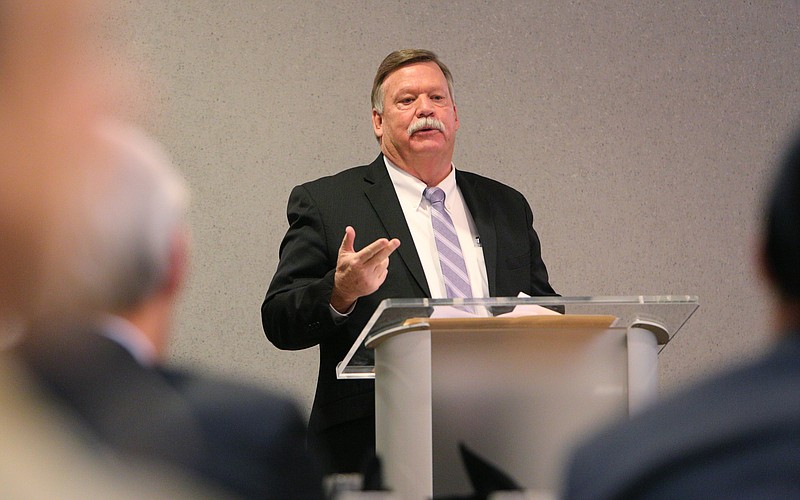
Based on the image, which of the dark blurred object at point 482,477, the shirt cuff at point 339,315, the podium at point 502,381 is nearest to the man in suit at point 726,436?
the dark blurred object at point 482,477

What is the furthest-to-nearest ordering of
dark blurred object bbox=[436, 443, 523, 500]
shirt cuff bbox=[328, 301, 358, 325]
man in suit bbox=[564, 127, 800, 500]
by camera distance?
1. shirt cuff bbox=[328, 301, 358, 325]
2. dark blurred object bbox=[436, 443, 523, 500]
3. man in suit bbox=[564, 127, 800, 500]

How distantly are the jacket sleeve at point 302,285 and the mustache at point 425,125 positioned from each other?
49 cm

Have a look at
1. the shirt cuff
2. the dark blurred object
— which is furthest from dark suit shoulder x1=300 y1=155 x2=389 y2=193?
the dark blurred object

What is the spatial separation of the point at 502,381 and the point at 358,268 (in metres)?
0.91

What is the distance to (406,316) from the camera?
7.45ft

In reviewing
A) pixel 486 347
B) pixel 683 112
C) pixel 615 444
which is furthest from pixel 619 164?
pixel 615 444

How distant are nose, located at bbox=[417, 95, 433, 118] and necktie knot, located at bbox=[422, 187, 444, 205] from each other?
13.8 inches

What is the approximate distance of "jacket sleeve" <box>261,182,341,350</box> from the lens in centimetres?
337

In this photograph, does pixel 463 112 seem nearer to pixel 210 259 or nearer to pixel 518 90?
pixel 518 90

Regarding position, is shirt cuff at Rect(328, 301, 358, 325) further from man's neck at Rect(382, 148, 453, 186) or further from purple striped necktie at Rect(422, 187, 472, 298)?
man's neck at Rect(382, 148, 453, 186)

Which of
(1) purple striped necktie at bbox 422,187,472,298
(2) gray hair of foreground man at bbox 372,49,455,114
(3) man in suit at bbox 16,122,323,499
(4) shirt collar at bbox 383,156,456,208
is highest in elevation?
(2) gray hair of foreground man at bbox 372,49,455,114

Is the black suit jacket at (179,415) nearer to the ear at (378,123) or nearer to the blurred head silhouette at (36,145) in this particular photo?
the blurred head silhouette at (36,145)

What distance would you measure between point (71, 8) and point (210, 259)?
4540 millimetres

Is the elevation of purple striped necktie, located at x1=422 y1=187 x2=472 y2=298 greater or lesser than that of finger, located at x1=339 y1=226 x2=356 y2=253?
greater
